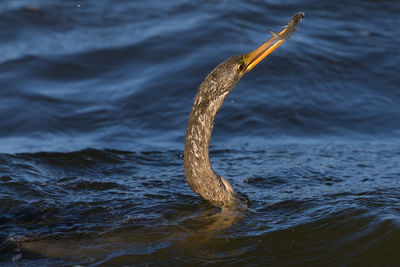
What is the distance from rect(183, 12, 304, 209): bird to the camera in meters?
4.91

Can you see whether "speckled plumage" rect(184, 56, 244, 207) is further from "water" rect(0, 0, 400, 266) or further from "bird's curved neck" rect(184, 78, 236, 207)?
"water" rect(0, 0, 400, 266)

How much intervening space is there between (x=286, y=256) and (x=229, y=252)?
1.32 feet

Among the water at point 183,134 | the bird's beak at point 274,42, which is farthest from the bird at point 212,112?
the water at point 183,134

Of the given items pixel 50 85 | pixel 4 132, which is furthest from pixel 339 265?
pixel 50 85

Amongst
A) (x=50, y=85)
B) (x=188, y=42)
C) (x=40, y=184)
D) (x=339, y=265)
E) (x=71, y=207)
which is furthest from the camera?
(x=188, y=42)

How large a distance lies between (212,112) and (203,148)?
12.0 inches

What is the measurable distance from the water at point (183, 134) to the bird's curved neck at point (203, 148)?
21 centimetres

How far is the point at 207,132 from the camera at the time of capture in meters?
5.09

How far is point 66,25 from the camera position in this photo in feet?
37.0

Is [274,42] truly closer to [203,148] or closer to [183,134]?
[203,148]

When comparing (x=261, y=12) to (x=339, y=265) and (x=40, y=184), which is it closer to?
(x=40, y=184)

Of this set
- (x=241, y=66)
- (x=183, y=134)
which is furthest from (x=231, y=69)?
(x=183, y=134)

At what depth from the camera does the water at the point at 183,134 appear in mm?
4781

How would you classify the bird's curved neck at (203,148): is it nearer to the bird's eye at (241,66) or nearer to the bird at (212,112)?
the bird at (212,112)
